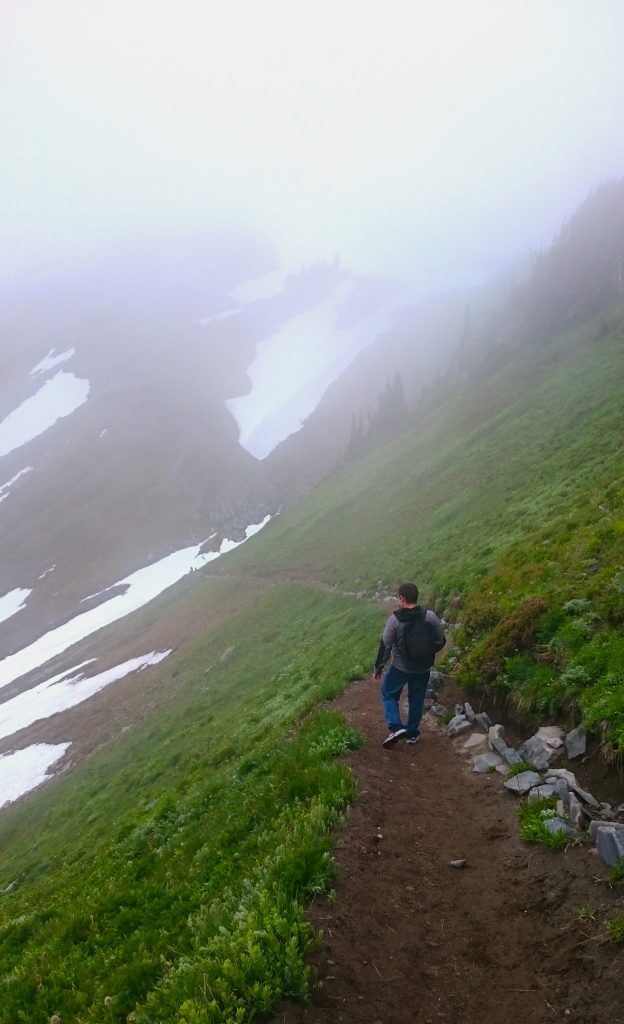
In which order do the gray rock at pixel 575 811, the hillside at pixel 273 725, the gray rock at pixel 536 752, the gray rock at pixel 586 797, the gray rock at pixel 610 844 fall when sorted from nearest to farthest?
the gray rock at pixel 610 844 → the hillside at pixel 273 725 → the gray rock at pixel 575 811 → the gray rock at pixel 586 797 → the gray rock at pixel 536 752

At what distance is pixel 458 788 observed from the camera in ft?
31.2

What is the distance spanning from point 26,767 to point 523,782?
40099mm

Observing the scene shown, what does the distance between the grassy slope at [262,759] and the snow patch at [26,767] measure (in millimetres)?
4776

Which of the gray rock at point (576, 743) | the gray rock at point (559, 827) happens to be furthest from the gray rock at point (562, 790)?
the gray rock at point (576, 743)

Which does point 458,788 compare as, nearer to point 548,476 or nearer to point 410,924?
point 410,924

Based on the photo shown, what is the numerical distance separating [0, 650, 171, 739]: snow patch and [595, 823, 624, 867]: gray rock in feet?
145

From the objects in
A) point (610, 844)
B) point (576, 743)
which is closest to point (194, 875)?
point (610, 844)

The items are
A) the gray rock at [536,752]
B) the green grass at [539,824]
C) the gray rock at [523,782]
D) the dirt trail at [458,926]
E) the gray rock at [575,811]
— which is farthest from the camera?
the gray rock at [536,752]

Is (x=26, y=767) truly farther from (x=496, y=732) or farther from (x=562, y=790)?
(x=562, y=790)

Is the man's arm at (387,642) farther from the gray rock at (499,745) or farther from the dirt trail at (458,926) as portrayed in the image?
the dirt trail at (458,926)

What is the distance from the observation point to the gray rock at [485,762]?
32.1 feet

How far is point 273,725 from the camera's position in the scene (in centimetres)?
1603

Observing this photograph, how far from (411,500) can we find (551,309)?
62665 mm

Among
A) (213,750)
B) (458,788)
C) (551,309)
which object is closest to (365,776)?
(458,788)
